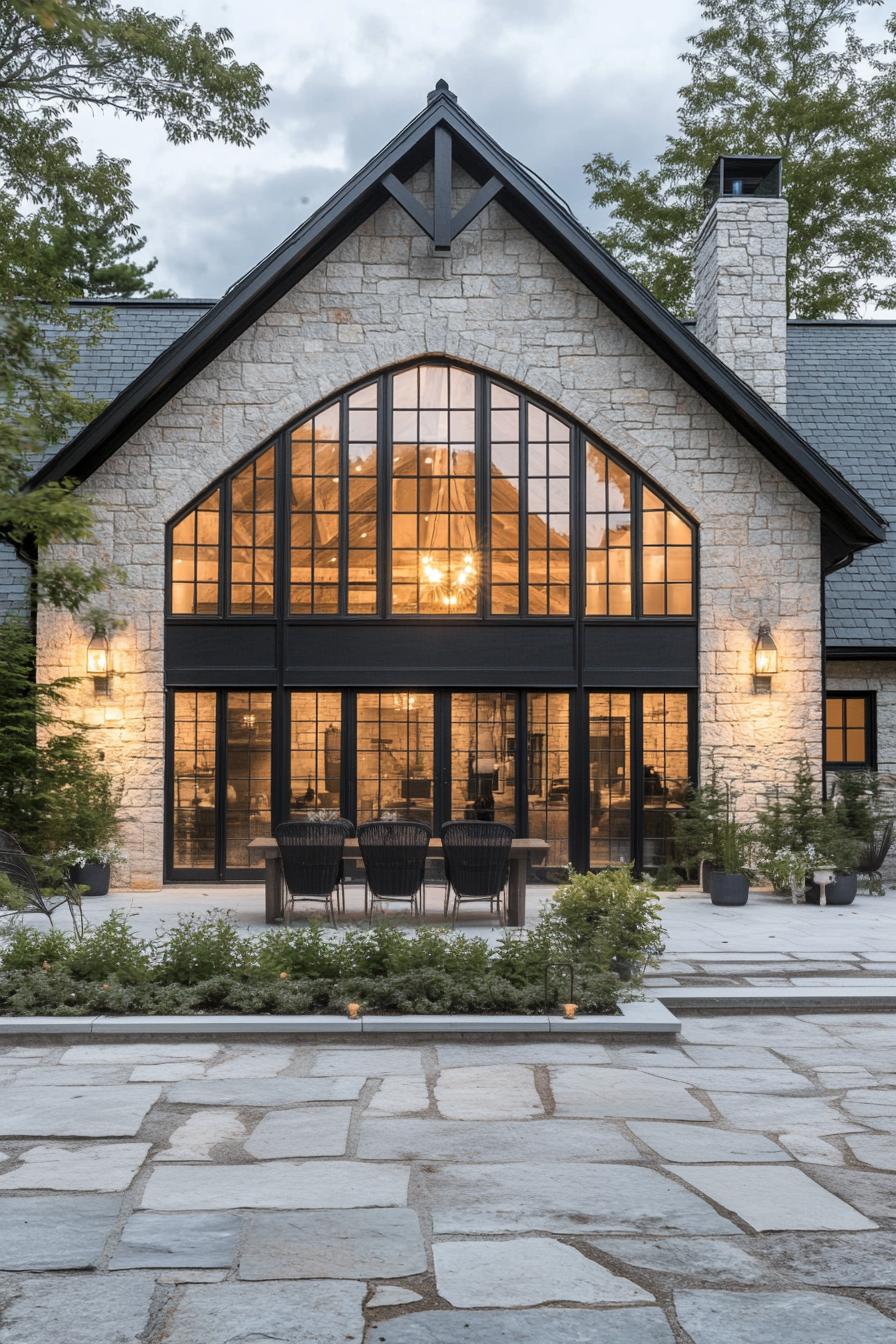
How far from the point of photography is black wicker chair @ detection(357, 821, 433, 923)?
10906mm

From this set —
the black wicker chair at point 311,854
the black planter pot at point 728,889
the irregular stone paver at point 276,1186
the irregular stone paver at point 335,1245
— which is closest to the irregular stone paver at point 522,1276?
the irregular stone paver at point 335,1245

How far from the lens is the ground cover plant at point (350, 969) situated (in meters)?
7.50

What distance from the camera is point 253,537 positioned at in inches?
572

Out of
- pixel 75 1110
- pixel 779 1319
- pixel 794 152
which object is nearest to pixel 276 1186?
pixel 75 1110

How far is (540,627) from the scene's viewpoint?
14.5 meters

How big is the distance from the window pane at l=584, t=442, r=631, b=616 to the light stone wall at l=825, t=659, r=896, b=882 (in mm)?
2812

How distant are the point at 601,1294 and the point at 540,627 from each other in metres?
11.0

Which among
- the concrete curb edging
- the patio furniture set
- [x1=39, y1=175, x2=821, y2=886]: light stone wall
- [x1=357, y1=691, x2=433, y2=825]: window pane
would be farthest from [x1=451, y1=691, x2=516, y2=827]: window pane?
the concrete curb edging

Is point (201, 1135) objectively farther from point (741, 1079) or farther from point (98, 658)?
point (98, 658)

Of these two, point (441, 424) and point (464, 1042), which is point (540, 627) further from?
point (464, 1042)

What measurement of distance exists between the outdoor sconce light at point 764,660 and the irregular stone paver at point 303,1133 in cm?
952

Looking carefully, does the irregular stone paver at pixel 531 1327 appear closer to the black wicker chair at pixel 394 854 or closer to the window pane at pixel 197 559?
the black wicker chair at pixel 394 854

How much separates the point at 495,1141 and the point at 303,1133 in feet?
2.60

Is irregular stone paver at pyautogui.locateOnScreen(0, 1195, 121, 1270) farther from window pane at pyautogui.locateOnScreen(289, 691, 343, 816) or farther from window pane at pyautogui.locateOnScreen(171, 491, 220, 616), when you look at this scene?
window pane at pyautogui.locateOnScreen(171, 491, 220, 616)
